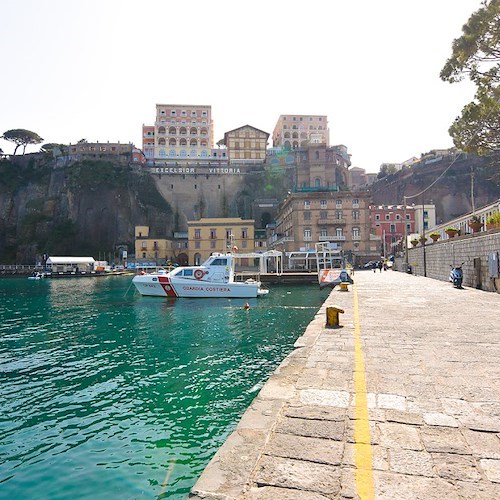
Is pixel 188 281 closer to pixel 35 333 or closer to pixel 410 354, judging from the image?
pixel 35 333

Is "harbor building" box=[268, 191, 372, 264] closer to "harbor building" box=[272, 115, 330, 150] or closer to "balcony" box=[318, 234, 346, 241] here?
"balcony" box=[318, 234, 346, 241]

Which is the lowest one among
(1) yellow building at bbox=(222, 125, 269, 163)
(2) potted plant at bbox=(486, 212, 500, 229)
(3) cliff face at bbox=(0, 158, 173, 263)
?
(2) potted plant at bbox=(486, 212, 500, 229)

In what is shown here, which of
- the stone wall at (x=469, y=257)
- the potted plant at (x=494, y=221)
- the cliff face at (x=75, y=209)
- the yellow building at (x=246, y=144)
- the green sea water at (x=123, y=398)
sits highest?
the yellow building at (x=246, y=144)

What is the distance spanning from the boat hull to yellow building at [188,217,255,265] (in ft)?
126

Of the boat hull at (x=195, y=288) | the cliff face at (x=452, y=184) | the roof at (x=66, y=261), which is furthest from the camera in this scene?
the cliff face at (x=452, y=184)

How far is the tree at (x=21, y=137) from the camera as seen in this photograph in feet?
296

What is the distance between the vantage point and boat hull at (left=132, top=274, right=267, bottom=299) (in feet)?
94.7

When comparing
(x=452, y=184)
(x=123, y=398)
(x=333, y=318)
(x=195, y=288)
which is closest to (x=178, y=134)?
(x=452, y=184)

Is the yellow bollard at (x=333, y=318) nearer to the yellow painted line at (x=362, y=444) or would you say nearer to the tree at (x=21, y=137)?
the yellow painted line at (x=362, y=444)

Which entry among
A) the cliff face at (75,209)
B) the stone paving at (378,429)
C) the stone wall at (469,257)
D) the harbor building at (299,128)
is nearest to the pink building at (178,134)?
the cliff face at (75,209)

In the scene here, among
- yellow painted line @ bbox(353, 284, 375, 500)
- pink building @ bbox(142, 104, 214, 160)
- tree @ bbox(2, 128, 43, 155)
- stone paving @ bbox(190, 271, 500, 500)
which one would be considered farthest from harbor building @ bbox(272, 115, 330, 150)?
yellow painted line @ bbox(353, 284, 375, 500)

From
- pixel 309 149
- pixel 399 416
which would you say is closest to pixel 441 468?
pixel 399 416

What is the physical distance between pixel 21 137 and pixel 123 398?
104 metres

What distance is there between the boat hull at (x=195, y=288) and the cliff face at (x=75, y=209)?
2070 inches
